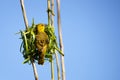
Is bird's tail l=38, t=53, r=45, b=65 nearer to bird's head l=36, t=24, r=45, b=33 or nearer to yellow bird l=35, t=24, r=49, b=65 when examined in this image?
yellow bird l=35, t=24, r=49, b=65

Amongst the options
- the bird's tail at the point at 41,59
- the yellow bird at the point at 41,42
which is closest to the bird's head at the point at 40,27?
the yellow bird at the point at 41,42

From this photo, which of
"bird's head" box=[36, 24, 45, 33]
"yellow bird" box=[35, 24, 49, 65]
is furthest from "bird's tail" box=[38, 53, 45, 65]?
"bird's head" box=[36, 24, 45, 33]

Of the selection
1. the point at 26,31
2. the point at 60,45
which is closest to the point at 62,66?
the point at 60,45

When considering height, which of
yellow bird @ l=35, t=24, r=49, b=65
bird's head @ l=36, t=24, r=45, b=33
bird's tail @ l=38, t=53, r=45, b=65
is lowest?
bird's tail @ l=38, t=53, r=45, b=65

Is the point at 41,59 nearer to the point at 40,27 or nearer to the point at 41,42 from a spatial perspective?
the point at 41,42

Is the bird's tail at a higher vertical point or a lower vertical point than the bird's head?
lower

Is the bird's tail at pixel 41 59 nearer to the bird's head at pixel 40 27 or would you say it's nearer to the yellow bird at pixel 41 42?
the yellow bird at pixel 41 42

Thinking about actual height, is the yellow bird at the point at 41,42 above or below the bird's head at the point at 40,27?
below

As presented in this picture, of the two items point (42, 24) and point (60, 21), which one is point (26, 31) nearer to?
point (42, 24)

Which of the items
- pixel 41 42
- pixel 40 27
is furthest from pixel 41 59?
pixel 40 27

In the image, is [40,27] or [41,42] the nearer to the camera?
[41,42]
